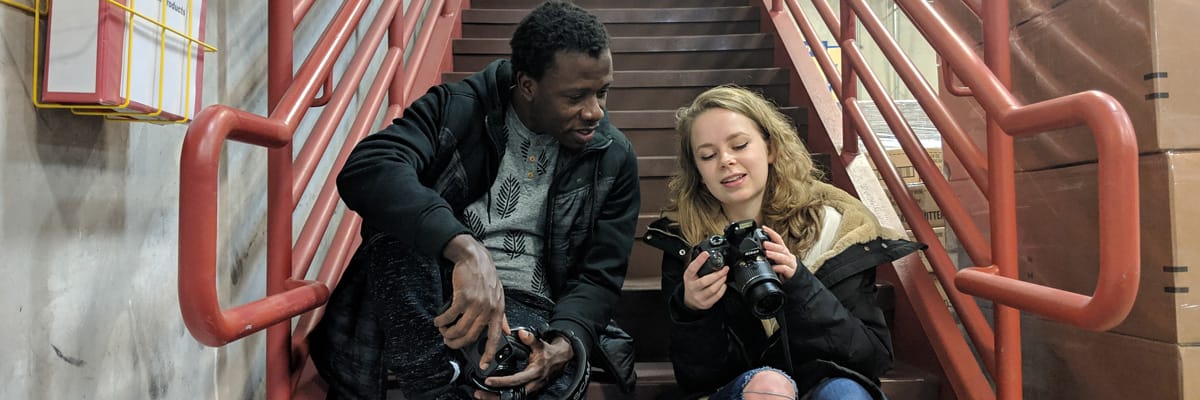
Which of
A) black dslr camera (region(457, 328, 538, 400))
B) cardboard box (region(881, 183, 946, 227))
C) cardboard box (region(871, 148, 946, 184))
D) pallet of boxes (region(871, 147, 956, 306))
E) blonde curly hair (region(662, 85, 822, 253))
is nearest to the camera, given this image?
black dslr camera (region(457, 328, 538, 400))

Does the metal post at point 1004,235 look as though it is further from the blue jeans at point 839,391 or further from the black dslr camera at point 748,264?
the black dslr camera at point 748,264

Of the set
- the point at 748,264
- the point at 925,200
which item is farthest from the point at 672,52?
the point at 748,264

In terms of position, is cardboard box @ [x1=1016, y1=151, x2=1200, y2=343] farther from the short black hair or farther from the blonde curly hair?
the short black hair

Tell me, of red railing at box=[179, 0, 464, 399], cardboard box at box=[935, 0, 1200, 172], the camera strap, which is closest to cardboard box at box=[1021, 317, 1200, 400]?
cardboard box at box=[935, 0, 1200, 172]

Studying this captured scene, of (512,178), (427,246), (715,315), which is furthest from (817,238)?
(427,246)

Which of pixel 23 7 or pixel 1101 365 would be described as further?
pixel 1101 365

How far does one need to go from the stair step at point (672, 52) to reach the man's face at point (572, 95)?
160cm

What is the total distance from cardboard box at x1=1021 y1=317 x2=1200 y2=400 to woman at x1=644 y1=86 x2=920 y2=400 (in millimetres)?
358

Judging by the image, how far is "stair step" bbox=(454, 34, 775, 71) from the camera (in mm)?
2977

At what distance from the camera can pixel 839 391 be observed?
1202 millimetres

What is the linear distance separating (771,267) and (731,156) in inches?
11.6

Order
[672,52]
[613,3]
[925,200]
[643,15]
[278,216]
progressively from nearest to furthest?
[278,216], [925,200], [672,52], [643,15], [613,3]

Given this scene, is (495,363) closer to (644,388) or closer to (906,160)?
(644,388)

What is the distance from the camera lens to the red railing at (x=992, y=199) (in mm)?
975
